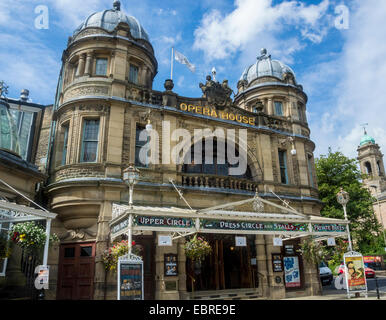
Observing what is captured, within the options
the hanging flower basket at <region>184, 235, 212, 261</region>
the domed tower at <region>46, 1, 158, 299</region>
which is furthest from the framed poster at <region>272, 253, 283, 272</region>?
the domed tower at <region>46, 1, 158, 299</region>

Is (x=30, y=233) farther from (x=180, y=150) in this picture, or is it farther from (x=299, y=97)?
(x=299, y=97)

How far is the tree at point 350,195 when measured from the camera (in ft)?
98.9

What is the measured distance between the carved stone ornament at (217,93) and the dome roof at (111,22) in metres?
4.63

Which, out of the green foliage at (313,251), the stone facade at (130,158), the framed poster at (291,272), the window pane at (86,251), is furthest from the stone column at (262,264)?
the window pane at (86,251)

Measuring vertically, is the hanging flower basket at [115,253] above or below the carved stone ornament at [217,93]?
below

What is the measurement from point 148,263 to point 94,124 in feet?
24.3

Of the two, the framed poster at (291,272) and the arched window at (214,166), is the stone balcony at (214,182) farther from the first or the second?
the framed poster at (291,272)

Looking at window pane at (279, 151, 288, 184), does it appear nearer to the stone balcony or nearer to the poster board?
the stone balcony

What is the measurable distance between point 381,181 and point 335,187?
47.8m

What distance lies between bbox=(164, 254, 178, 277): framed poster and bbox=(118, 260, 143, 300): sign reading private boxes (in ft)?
15.7

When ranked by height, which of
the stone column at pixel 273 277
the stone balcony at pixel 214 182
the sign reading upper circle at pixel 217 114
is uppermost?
the sign reading upper circle at pixel 217 114

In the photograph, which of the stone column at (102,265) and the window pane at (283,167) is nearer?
the stone column at (102,265)

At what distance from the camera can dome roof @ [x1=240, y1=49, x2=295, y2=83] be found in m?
23.6
